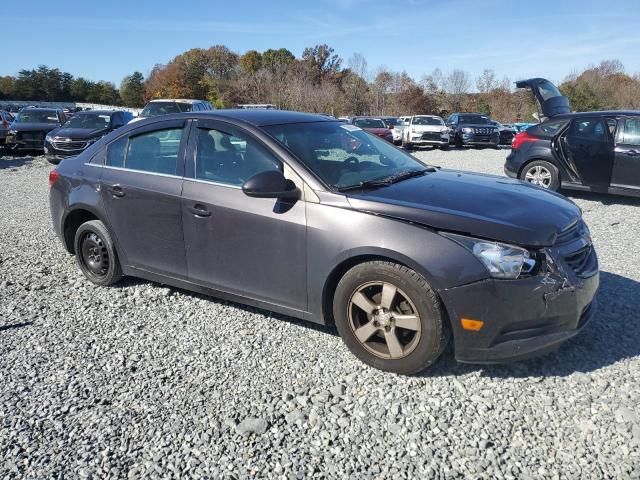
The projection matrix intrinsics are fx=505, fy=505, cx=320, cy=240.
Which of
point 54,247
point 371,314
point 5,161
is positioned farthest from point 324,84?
point 371,314

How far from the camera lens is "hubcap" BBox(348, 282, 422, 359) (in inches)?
123

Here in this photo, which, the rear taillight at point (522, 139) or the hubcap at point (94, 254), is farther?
the rear taillight at point (522, 139)

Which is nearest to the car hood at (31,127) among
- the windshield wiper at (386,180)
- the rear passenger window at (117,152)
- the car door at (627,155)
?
the rear passenger window at (117,152)

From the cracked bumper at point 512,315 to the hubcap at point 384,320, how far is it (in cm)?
26

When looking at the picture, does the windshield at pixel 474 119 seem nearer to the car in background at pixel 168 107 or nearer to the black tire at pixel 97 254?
the car in background at pixel 168 107

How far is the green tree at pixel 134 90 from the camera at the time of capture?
7075 centimetres

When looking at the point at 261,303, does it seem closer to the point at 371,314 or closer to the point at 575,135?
the point at 371,314

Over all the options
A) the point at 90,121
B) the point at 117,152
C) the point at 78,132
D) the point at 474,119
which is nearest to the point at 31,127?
the point at 90,121

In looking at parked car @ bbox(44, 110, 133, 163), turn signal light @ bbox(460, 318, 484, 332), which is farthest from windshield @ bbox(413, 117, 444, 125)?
turn signal light @ bbox(460, 318, 484, 332)

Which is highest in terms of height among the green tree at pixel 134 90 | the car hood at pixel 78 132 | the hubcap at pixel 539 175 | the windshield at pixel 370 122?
the green tree at pixel 134 90

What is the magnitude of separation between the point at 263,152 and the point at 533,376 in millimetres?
2372

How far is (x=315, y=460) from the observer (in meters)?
2.52

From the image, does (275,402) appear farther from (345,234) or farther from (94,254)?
(94,254)

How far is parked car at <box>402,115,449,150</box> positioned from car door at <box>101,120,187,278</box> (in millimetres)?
19261
